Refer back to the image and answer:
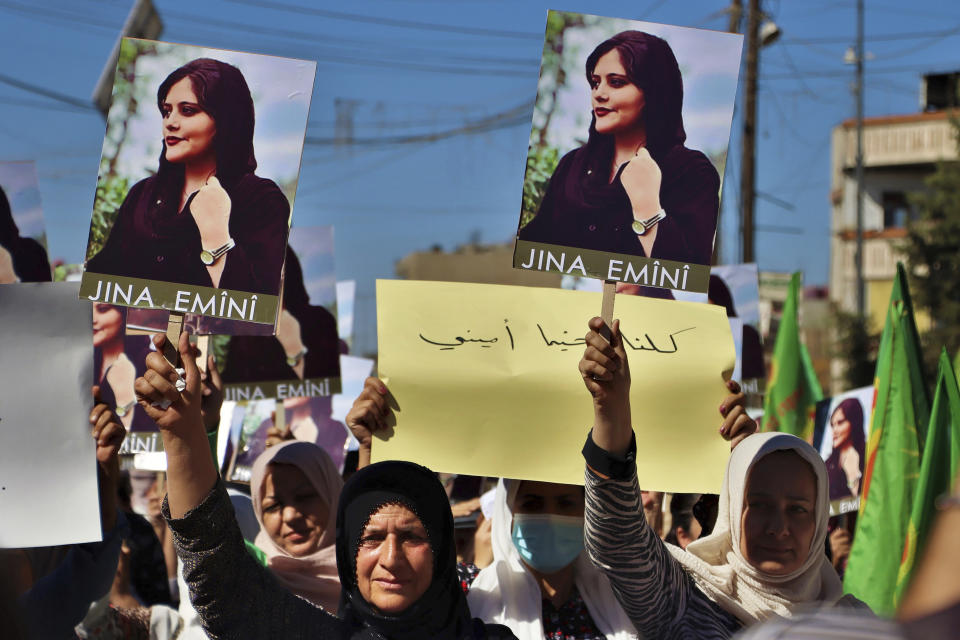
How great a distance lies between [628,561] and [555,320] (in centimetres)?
100

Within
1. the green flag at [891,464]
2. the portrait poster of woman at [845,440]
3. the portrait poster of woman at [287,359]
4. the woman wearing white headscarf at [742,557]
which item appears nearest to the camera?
the woman wearing white headscarf at [742,557]

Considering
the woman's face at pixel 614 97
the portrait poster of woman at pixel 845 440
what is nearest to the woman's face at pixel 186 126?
the woman's face at pixel 614 97

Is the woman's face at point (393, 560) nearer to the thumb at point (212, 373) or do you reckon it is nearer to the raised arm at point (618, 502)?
the raised arm at point (618, 502)

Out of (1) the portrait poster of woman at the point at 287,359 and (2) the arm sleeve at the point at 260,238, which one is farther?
(1) the portrait poster of woman at the point at 287,359

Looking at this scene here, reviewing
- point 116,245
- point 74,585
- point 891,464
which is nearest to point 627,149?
point 116,245

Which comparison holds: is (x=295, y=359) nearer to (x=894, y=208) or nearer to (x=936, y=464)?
(x=936, y=464)

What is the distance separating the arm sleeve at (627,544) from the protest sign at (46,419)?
1.34 m

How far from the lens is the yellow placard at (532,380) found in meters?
3.30

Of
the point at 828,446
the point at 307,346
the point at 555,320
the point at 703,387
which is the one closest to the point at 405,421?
the point at 555,320

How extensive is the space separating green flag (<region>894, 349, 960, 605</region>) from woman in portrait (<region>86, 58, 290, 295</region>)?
2.57 meters

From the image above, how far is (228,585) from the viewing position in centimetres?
251

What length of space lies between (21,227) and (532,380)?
165 centimetres

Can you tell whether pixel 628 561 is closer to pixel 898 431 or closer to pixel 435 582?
pixel 435 582

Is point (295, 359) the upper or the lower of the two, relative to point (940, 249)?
lower
